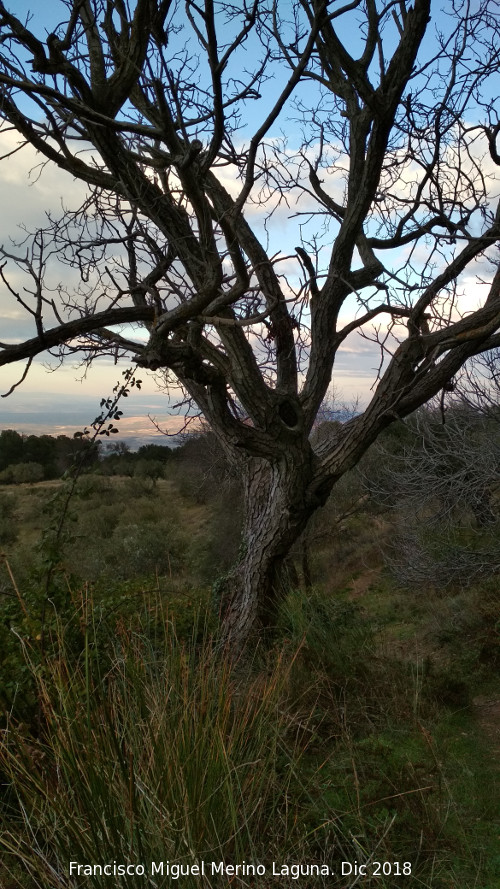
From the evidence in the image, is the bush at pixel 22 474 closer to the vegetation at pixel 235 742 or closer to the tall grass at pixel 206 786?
the vegetation at pixel 235 742

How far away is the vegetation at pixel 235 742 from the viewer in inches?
86.0

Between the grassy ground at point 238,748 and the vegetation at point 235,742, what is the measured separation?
14 mm

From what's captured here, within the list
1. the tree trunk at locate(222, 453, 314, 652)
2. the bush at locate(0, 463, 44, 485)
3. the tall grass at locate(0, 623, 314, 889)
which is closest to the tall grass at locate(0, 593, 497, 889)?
the tall grass at locate(0, 623, 314, 889)

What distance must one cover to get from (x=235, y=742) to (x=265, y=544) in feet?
9.28

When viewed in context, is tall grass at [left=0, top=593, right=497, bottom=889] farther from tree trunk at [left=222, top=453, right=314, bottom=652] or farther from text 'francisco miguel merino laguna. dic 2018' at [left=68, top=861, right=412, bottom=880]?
tree trunk at [left=222, top=453, right=314, bottom=652]

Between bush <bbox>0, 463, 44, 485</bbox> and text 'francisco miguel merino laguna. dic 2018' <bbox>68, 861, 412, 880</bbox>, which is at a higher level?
bush <bbox>0, 463, 44, 485</bbox>

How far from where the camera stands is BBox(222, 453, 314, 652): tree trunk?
5.35 metres

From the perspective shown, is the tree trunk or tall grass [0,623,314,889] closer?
tall grass [0,623,314,889]

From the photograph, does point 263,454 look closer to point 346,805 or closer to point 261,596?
point 261,596

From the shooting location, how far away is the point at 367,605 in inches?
419

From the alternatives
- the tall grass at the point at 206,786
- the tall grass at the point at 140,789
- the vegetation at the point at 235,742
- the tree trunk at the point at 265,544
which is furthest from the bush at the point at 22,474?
the tall grass at the point at 140,789

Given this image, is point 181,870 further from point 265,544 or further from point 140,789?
point 265,544

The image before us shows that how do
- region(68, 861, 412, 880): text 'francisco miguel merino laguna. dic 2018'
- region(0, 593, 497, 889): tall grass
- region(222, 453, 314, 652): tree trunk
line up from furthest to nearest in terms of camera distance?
1. region(222, 453, 314, 652): tree trunk
2. region(0, 593, 497, 889): tall grass
3. region(68, 861, 412, 880): text 'francisco miguel merino laguna. dic 2018'

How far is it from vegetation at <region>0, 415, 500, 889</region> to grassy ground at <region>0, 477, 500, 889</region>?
14mm
